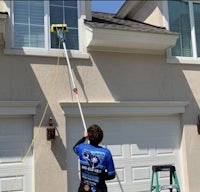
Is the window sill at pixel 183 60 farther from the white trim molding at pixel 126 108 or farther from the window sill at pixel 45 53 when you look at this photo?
the window sill at pixel 45 53

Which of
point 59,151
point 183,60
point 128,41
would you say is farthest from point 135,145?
point 183,60

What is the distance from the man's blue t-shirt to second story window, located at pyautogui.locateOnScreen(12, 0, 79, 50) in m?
3.54

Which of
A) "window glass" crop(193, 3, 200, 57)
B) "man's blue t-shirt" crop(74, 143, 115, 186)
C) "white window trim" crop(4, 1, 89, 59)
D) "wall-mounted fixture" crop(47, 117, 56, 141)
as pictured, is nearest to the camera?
"man's blue t-shirt" crop(74, 143, 115, 186)

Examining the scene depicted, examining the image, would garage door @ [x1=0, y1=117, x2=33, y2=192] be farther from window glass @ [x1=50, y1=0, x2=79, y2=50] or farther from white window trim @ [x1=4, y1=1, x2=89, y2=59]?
window glass @ [x1=50, y1=0, x2=79, y2=50]

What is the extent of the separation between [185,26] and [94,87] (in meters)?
3.41

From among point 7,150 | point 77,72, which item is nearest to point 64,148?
point 7,150

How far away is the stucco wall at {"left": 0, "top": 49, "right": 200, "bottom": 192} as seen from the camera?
7.32m

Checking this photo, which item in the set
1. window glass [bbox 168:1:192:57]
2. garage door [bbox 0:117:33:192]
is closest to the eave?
window glass [bbox 168:1:192:57]

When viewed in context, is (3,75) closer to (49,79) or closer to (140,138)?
(49,79)

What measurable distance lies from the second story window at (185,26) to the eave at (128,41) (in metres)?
0.88

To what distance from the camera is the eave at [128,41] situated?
7815 mm

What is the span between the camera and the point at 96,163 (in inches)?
193

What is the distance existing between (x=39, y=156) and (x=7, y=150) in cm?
69

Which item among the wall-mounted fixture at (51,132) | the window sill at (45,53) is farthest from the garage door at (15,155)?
the window sill at (45,53)
